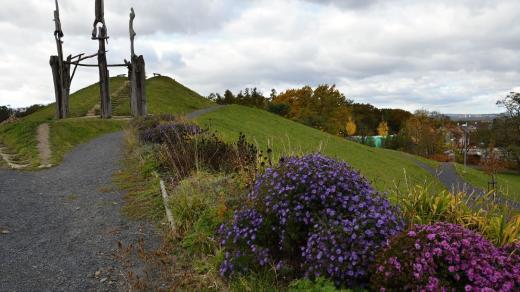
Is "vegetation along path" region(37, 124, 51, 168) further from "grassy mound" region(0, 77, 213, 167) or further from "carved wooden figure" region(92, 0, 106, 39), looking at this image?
"carved wooden figure" region(92, 0, 106, 39)

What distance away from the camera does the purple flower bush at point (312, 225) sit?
317 centimetres

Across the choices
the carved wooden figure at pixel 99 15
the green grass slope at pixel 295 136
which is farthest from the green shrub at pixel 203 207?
the carved wooden figure at pixel 99 15

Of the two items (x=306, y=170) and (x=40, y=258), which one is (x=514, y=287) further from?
(x=40, y=258)

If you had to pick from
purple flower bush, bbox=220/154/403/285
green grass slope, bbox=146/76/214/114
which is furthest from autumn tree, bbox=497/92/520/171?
purple flower bush, bbox=220/154/403/285

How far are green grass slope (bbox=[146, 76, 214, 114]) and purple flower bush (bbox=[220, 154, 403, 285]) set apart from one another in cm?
2399

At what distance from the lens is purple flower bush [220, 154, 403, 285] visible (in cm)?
317

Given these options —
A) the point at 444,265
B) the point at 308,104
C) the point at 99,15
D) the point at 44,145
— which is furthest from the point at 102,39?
the point at 308,104

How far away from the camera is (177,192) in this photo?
590 centimetres

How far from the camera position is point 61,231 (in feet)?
17.7

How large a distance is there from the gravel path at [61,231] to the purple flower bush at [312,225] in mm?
1253

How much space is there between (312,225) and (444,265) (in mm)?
1254

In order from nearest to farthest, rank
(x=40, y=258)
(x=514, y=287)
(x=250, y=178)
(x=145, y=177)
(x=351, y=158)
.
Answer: (x=514, y=287) < (x=40, y=258) < (x=250, y=178) < (x=145, y=177) < (x=351, y=158)

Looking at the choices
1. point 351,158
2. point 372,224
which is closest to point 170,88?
point 351,158

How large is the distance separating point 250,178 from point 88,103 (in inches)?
975
